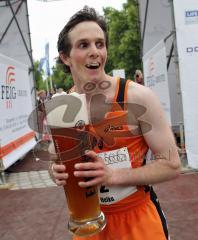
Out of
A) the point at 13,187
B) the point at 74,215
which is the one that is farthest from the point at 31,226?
the point at 74,215

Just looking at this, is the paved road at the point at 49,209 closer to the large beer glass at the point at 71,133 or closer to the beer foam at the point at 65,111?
the large beer glass at the point at 71,133

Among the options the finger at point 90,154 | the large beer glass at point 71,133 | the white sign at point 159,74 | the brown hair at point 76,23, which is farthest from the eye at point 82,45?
the white sign at point 159,74

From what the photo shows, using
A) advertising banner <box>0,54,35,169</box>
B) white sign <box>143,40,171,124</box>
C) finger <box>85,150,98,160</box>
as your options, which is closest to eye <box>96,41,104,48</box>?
finger <box>85,150,98,160</box>

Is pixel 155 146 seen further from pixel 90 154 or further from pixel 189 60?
pixel 189 60

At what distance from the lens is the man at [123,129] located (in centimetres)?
164

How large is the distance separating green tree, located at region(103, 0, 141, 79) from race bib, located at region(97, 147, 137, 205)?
32638 millimetres

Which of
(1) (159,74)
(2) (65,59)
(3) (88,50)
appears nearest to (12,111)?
(1) (159,74)

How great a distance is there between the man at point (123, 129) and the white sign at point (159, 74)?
562 cm

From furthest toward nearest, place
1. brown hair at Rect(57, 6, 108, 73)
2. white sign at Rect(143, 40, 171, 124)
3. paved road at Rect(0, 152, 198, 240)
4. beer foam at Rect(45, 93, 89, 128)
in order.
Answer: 1. white sign at Rect(143, 40, 171, 124)
2. paved road at Rect(0, 152, 198, 240)
3. brown hair at Rect(57, 6, 108, 73)
4. beer foam at Rect(45, 93, 89, 128)

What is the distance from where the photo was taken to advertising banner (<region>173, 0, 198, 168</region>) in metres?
6.34

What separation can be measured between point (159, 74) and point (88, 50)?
6.34 meters

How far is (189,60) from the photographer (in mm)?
6422

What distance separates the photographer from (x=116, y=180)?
5.06ft

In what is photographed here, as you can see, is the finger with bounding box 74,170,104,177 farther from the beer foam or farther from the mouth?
the mouth
